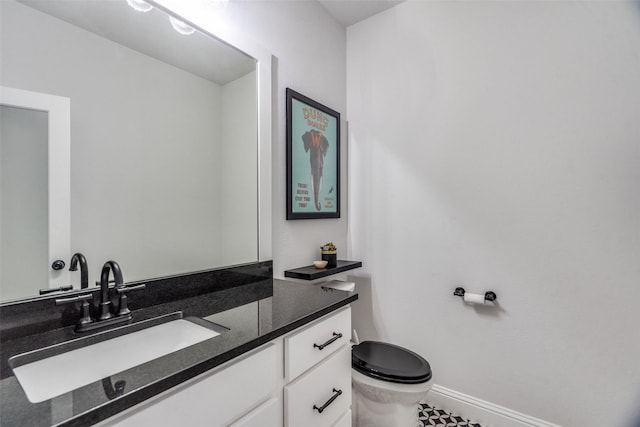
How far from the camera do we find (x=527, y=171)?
153 centimetres

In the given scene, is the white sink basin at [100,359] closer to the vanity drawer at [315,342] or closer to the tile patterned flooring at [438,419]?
the vanity drawer at [315,342]

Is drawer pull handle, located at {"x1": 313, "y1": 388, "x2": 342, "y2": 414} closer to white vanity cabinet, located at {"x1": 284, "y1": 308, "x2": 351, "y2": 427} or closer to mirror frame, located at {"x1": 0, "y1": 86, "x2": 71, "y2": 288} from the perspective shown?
white vanity cabinet, located at {"x1": 284, "y1": 308, "x2": 351, "y2": 427}

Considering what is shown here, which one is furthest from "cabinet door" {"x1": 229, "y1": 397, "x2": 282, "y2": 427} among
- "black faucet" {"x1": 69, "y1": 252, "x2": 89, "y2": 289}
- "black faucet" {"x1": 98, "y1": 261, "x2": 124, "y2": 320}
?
"black faucet" {"x1": 69, "y1": 252, "x2": 89, "y2": 289}

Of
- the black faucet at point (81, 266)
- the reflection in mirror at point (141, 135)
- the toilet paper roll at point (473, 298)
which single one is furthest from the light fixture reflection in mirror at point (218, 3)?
the toilet paper roll at point (473, 298)

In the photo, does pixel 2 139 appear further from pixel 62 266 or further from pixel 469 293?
pixel 469 293

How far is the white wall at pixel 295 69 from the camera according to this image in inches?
59.8

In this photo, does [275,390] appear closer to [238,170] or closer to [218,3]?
[238,170]

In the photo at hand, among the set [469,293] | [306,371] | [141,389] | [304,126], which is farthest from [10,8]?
[469,293]

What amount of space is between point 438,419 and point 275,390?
1346 mm

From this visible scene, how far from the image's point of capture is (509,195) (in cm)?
158

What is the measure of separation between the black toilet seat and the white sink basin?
84 cm

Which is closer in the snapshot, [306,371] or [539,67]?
[306,371]

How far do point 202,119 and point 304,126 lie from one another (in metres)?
0.67

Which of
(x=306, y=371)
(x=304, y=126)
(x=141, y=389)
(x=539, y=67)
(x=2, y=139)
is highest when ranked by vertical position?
(x=539, y=67)
